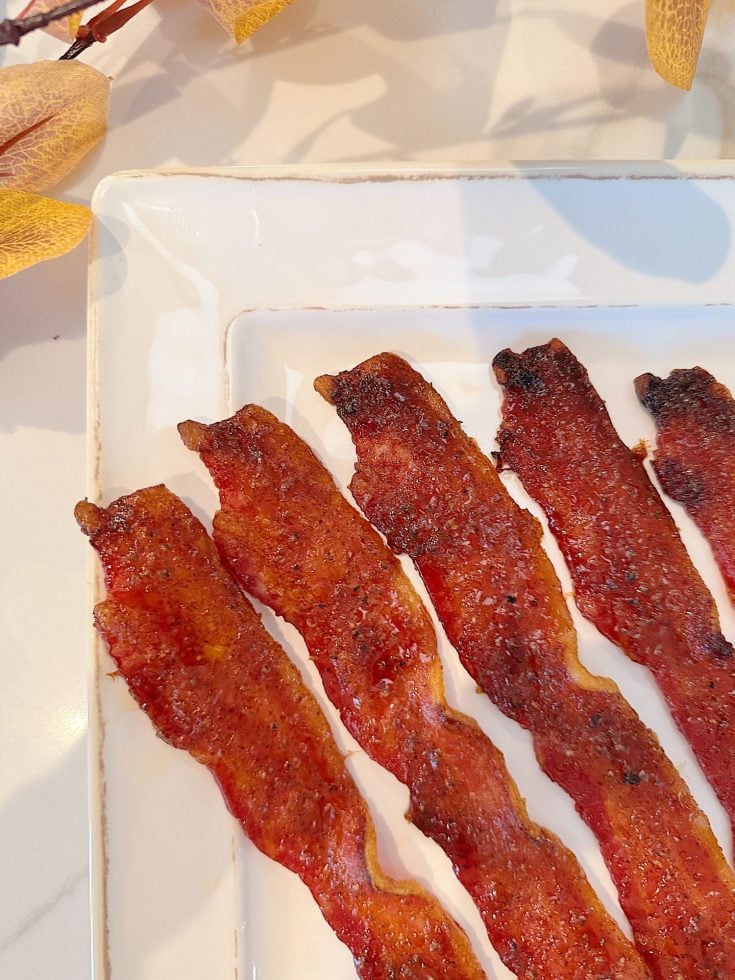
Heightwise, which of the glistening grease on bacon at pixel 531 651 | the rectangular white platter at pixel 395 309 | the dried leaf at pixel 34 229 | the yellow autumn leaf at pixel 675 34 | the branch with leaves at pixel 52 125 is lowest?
the glistening grease on bacon at pixel 531 651

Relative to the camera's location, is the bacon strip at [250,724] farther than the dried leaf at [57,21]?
No

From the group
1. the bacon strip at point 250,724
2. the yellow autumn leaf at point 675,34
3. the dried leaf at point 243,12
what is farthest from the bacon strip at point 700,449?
the dried leaf at point 243,12

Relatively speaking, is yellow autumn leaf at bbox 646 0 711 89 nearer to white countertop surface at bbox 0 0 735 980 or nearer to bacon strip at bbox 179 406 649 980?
white countertop surface at bbox 0 0 735 980

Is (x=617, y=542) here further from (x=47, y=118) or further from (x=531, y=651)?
(x=47, y=118)

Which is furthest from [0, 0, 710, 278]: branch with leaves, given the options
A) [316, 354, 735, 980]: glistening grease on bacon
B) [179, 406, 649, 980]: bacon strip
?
[316, 354, 735, 980]: glistening grease on bacon

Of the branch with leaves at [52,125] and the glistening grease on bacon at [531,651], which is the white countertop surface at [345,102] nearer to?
the branch with leaves at [52,125]

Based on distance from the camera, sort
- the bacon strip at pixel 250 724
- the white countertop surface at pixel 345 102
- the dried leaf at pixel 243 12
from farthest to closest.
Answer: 1. the white countertop surface at pixel 345 102
2. the dried leaf at pixel 243 12
3. the bacon strip at pixel 250 724

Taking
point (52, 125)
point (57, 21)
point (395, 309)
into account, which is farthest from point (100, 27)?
point (395, 309)

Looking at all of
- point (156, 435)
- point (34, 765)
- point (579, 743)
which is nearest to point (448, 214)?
point (156, 435)
